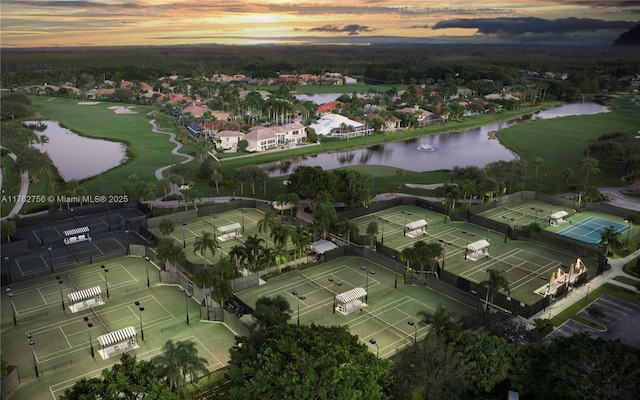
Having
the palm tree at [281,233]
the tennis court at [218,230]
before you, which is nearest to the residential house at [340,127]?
the tennis court at [218,230]

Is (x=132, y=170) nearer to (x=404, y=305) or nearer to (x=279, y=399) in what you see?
(x=404, y=305)

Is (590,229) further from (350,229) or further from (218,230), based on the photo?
(218,230)

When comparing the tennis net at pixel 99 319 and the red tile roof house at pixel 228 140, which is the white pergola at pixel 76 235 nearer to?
the tennis net at pixel 99 319

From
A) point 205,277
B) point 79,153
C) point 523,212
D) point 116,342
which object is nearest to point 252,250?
point 205,277

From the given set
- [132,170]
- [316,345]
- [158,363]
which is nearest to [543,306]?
[316,345]

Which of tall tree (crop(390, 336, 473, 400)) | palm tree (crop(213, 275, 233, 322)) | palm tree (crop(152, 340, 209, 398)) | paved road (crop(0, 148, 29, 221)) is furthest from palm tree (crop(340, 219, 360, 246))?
paved road (crop(0, 148, 29, 221))

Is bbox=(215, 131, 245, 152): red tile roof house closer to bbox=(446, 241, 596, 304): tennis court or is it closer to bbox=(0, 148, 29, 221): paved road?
bbox=(0, 148, 29, 221): paved road
